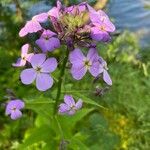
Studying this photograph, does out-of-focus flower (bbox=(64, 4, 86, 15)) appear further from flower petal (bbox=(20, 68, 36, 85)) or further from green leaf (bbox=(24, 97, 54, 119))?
green leaf (bbox=(24, 97, 54, 119))

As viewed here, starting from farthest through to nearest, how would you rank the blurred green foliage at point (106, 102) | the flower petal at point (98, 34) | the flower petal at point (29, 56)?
the blurred green foliage at point (106, 102), the flower petal at point (29, 56), the flower petal at point (98, 34)

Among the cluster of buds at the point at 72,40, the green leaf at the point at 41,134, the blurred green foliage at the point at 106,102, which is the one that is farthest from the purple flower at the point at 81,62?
the blurred green foliage at the point at 106,102

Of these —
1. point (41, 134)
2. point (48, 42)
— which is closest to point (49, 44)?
point (48, 42)

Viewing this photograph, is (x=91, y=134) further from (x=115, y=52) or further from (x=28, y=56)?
(x=28, y=56)

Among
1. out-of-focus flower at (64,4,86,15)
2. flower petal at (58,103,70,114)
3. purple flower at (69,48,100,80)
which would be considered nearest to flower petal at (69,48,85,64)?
purple flower at (69,48,100,80)

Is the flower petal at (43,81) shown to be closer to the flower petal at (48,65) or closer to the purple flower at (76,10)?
the flower petal at (48,65)

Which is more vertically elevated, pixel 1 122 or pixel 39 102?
pixel 39 102

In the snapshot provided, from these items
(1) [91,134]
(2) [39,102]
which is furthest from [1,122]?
(2) [39,102]
